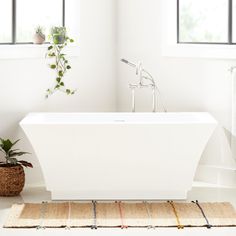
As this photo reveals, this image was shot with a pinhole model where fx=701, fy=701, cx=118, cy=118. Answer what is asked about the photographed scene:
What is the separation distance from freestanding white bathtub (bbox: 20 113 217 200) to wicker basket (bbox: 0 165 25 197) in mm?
A: 339

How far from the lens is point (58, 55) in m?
6.48

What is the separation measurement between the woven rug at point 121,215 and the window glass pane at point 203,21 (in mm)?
1875

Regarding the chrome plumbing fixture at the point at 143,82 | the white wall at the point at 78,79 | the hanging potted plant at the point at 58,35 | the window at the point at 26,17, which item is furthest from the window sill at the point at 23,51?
the chrome plumbing fixture at the point at 143,82

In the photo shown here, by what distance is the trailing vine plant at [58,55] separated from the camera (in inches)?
254

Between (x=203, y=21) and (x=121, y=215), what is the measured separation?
7.92 feet

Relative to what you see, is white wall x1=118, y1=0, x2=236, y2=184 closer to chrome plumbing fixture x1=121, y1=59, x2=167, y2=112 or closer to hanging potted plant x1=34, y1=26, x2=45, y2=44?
chrome plumbing fixture x1=121, y1=59, x2=167, y2=112

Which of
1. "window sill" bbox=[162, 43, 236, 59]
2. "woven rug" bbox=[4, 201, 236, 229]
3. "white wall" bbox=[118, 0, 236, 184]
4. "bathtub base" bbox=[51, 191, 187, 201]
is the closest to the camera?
"woven rug" bbox=[4, 201, 236, 229]

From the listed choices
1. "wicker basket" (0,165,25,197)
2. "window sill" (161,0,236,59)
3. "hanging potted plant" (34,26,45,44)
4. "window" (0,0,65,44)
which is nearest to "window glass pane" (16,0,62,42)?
"window" (0,0,65,44)

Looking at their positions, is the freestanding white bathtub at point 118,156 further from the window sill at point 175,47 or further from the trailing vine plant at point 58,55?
the window sill at point 175,47

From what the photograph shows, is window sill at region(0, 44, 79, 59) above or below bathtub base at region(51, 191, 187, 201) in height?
above

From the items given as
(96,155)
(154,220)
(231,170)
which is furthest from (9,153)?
(231,170)

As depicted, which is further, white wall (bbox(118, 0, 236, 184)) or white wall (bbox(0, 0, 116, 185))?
white wall (bbox(118, 0, 236, 184))

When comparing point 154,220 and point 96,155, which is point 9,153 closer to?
point 96,155

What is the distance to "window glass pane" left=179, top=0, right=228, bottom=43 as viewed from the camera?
269 inches
